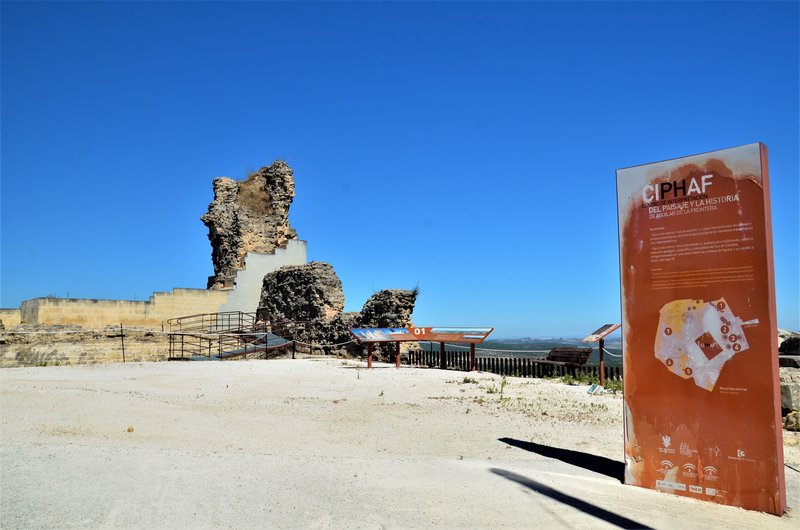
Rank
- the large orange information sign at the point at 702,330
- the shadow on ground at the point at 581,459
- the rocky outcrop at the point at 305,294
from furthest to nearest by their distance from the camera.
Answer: the rocky outcrop at the point at 305,294, the shadow on ground at the point at 581,459, the large orange information sign at the point at 702,330

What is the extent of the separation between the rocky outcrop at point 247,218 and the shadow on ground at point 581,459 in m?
25.5

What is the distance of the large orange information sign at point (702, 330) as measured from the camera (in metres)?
5.42

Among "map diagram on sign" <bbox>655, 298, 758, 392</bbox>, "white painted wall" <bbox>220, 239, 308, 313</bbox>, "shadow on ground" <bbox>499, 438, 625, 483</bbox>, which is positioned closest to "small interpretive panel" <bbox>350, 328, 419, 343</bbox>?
"shadow on ground" <bbox>499, 438, 625, 483</bbox>

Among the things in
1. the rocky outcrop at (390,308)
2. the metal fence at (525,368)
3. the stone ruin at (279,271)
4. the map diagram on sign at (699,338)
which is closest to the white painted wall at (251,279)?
the stone ruin at (279,271)

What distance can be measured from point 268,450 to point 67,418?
3247 mm

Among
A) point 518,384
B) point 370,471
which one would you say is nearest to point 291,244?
point 518,384

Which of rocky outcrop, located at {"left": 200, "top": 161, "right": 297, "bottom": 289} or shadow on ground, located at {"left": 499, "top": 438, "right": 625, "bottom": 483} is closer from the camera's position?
shadow on ground, located at {"left": 499, "top": 438, "right": 625, "bottom": 483}

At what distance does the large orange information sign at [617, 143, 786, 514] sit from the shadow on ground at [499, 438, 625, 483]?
0.47m

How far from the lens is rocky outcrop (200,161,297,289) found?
31.7 metres

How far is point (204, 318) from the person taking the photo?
93.7ft

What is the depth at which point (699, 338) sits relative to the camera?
19.1ft

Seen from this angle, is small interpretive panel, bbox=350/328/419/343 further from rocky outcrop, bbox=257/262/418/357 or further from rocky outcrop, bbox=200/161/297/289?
rocky outcrop, bbox=200/161/297/289

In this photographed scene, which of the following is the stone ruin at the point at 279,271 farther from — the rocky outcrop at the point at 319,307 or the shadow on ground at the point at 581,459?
the shadow on ground at the point at 581,459

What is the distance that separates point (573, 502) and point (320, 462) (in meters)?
2.59
